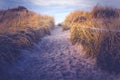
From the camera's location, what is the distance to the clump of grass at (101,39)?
20.0 ft

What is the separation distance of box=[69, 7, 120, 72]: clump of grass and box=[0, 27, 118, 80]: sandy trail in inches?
7.2

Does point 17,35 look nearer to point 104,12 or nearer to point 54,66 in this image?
point 54,66

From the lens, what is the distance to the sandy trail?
228 inches

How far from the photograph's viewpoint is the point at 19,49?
6332 millimetres

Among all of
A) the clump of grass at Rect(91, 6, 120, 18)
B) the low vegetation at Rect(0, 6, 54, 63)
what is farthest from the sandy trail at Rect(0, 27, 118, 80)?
the clump of grass at Rect(91, 6, 120, 18)

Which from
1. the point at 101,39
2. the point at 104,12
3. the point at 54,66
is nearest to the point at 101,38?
the point at 101,39

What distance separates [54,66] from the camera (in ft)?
20.1

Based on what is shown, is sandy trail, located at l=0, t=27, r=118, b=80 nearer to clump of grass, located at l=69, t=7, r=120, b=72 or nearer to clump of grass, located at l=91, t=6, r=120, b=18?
clump of grass, located at l=69, t=7, r=120, b=72

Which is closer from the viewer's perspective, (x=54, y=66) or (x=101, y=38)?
(x=54, y=66)

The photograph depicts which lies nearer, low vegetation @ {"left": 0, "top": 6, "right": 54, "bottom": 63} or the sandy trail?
the sandy trail

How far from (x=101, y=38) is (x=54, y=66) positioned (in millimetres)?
1153

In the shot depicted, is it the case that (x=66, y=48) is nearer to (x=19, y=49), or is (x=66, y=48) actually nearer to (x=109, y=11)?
(x=19, y=49)

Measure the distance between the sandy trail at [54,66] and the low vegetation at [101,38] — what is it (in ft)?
0.61

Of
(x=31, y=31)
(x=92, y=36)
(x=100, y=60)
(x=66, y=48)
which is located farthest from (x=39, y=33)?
(x=100, y=60)
